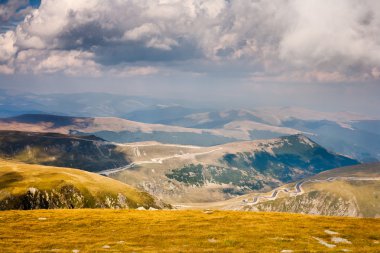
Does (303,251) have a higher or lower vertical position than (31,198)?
higher

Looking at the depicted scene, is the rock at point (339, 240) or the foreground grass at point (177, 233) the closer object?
the foreground grass at point (177, 233)

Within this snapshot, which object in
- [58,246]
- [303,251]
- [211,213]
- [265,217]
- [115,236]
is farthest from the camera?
[211,213]

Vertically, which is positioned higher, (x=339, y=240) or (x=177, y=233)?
(x=177, y=233)

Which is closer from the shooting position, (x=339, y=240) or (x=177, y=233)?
(x=339, y=240)

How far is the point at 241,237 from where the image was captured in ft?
188

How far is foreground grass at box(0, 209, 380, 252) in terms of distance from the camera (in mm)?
51281

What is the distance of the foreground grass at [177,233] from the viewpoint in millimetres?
51281

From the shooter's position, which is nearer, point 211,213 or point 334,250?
point 334,250

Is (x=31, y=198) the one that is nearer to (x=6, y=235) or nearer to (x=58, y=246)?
(x=6, y=235)

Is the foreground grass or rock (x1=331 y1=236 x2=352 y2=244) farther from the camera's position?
rock (x1=331 y1=236 x2=352 y2=244)

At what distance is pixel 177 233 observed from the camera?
6169 cm

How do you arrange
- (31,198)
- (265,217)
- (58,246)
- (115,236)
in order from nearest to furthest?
(58,246) → (115,236) → (265,217) → (31,198)

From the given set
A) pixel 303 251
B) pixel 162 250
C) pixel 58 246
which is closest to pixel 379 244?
pixel 303 251

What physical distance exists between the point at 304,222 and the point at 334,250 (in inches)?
935
